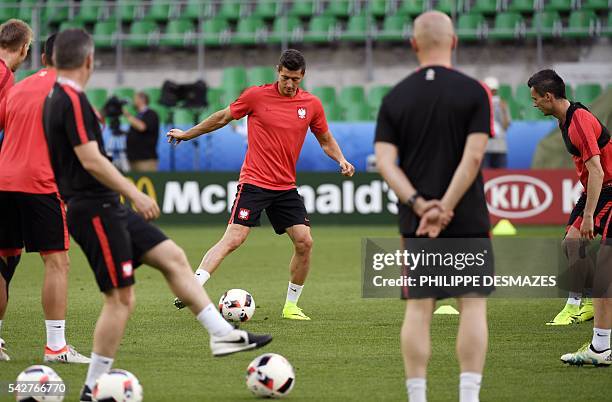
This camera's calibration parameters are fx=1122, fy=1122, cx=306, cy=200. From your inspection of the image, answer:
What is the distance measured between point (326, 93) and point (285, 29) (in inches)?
84.0

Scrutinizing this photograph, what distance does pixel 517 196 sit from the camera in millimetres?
20891

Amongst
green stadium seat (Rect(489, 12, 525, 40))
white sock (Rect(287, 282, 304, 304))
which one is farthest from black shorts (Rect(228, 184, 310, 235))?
green stadium seat (Rect(489, 12, 525, 40))

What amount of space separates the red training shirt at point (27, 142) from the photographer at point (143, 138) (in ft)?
45.9

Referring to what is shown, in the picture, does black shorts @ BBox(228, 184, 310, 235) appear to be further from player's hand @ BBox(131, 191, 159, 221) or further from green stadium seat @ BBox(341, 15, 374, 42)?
green stadium seat @ BBox(341, 15, 374, 42)

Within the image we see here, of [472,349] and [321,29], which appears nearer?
[472,349]

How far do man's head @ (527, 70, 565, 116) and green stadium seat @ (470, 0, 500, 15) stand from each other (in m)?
18.4

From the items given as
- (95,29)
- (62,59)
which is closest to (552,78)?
(62,59)

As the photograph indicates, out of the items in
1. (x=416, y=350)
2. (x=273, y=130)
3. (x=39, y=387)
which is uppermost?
(x=273, y=130)

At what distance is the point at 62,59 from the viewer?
6.46 meters

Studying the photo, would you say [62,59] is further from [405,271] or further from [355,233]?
[355,233]

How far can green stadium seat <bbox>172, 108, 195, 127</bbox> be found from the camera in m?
25.0

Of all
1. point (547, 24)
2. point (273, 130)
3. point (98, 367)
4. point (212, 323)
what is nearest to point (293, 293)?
point (273, 130)

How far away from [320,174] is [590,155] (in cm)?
1283

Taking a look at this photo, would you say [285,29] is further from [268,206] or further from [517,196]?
[268,206]
